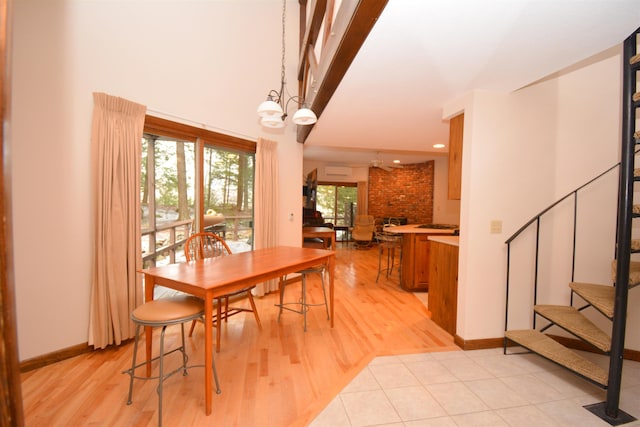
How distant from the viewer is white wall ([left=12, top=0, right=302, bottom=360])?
6.54ft

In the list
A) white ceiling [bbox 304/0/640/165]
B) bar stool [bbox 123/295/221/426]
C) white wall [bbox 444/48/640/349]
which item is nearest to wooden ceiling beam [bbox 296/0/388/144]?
white ceiling [bbox 304/0/640/165]

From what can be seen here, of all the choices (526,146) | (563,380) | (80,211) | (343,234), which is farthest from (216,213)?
(343,234)

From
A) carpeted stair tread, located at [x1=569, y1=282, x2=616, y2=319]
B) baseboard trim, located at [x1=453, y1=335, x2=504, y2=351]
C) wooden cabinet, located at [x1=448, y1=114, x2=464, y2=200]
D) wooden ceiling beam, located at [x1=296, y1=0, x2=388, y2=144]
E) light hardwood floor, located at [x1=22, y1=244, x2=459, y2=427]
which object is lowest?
light hardwood floor, located at [x1=22, y1=244, x2=459, y2=427]

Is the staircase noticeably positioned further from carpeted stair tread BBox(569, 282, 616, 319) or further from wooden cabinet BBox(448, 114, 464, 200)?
wooden cabinet BBox(448, 114, 464, 200)

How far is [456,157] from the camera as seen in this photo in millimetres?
2623

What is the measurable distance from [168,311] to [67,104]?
1.89 meters

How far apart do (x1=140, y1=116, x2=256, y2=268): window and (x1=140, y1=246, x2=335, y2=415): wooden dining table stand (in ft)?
3.50

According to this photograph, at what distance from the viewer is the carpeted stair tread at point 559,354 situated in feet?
5.75

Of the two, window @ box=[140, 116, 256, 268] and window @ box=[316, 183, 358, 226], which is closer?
window @ box=[140, 116, 256, 268]

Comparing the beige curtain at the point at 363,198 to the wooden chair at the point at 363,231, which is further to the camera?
the beige curtain at the point at 363,198

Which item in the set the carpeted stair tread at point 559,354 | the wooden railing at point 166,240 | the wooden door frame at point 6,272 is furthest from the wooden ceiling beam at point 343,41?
the carpeted stair tread at point 559,354

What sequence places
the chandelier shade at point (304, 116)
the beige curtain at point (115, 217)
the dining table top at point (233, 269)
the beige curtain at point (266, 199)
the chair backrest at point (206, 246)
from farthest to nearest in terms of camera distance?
the beige curtain at point (266, 199) → the chair backrest at point (206, 246) → the chandelier shade at point (304, 116) → the beige curtain at point (115, 217) → the dining table top at point (233, 269)

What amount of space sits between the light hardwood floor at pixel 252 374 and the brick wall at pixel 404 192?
5610 mm

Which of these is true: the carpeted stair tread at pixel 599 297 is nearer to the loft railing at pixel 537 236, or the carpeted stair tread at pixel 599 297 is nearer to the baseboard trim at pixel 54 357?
the loft railing at pixel 537 236
